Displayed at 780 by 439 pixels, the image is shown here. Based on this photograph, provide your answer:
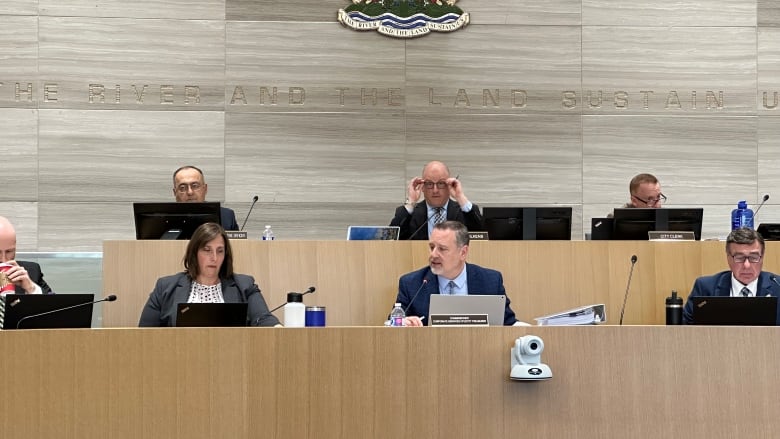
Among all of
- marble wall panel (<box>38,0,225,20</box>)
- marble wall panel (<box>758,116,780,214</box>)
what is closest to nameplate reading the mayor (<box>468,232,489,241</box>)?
marble wall panel (<box>38,0,225,20</box>)

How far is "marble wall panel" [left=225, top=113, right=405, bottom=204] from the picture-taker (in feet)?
30.1

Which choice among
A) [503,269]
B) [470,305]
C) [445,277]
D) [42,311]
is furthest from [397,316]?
[42,311]

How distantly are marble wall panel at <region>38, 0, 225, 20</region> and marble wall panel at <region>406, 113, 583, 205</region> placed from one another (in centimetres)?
211

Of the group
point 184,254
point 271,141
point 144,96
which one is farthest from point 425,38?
point 184,254

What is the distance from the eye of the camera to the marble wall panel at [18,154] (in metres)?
8.98

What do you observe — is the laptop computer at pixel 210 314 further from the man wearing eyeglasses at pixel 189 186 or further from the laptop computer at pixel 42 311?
the man wearing eyeglasses at pixel 189 186

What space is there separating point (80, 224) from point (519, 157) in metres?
3.55

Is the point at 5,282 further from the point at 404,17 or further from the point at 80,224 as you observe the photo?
the point at 404,17

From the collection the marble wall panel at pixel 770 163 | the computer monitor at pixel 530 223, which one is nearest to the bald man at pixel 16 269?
the computer monitor at pixel 530 223

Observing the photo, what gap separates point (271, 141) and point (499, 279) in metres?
3.80

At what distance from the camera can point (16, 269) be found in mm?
5320

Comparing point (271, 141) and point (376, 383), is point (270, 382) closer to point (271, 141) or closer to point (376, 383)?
point (376, 383)

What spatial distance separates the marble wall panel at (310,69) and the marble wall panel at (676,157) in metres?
1.69

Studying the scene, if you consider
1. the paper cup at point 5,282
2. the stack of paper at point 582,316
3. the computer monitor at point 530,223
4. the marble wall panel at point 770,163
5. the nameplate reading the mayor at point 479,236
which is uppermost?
the marble wall panel at point 770,163
